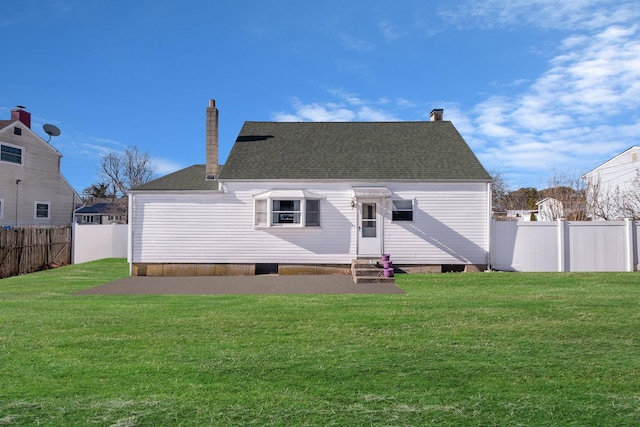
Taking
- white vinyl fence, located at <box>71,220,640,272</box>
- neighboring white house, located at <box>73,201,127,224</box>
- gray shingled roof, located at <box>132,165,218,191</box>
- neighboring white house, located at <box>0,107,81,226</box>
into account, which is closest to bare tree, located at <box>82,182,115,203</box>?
neighboring white house, located at <box>73,201,127,224</box>

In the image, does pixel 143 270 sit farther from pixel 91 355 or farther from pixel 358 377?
pixel 358 377

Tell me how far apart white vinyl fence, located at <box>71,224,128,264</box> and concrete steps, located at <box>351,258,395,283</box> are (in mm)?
14009

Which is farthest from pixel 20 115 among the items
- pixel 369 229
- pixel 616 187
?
pixel 616 187

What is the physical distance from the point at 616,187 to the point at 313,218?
837 inches

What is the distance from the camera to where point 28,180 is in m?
25.2

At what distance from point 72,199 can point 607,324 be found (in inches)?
1243

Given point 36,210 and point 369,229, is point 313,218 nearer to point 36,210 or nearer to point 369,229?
point 369,229

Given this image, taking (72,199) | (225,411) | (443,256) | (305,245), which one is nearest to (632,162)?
(443,256)

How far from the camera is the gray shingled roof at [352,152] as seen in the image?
15.8 m

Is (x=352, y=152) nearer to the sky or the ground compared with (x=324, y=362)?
nearer to the sky

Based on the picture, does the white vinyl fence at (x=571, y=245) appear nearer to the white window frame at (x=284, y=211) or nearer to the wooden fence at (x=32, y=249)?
the white window frame at (x=284, y=211)

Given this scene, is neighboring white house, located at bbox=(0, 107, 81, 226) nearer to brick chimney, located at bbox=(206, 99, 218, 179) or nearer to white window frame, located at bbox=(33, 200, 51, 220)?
white window frame, located at bbox=(33, 200, 51, 220)

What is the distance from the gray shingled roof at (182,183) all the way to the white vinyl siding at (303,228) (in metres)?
0.30

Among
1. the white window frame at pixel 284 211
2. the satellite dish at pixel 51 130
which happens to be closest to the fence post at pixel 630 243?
the white window frame at pixel 284 211
